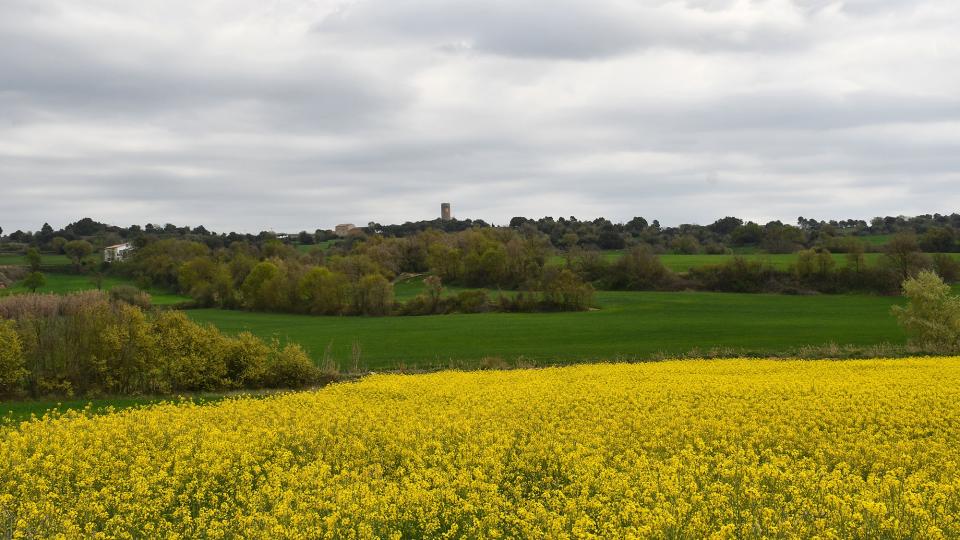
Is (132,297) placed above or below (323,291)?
above

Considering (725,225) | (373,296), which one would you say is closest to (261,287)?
(373,296)

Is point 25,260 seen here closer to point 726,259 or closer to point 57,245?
point 57,245

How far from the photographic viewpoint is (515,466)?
44.6 ft

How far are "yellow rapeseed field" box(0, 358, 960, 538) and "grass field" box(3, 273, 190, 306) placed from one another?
75.1 metres

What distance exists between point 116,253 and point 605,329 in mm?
94696

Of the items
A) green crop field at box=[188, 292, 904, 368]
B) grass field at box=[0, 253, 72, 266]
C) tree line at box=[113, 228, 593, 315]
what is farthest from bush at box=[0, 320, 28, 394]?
grass field at box=[0, 253, 72, 266]

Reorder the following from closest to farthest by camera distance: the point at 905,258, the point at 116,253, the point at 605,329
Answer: the point at 605,329, the point at 905,258, the point at 116,253

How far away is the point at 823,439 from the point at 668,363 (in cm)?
2040

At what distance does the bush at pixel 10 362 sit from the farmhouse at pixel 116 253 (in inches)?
3515

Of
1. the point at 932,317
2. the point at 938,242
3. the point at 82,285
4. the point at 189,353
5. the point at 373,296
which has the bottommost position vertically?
the point at 932,317

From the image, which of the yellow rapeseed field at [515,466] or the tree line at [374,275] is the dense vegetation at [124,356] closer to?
the yellow rapeseed field at [515,466]

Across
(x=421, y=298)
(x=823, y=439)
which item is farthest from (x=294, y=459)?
(x=421, y=298)

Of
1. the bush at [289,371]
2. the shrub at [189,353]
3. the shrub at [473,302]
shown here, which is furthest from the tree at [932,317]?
the shrub at [473,302]

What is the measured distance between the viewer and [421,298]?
7812 centimetres
